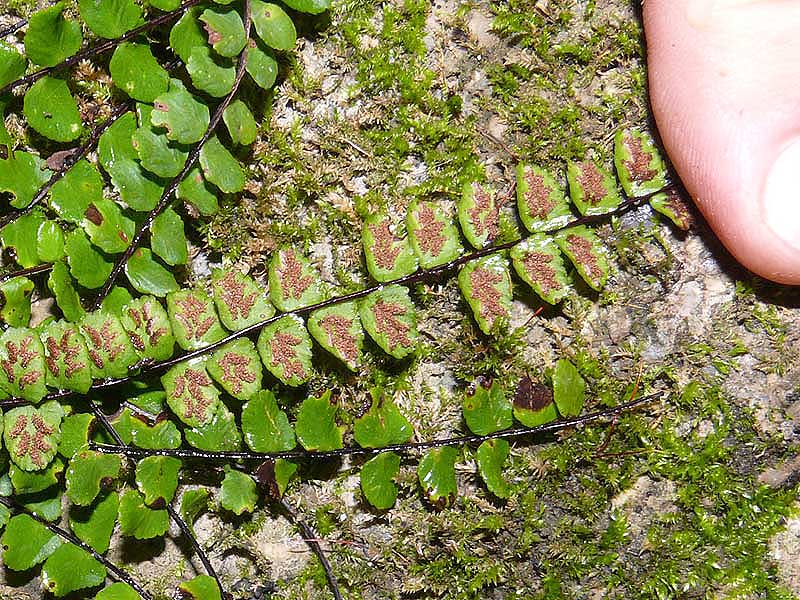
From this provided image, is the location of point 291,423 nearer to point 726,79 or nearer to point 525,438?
point 525,438


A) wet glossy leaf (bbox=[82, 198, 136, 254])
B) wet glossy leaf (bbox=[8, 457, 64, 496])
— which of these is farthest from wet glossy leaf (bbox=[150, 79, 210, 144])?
wet glossy leaf (bbox=[8, 457, 64, 496])

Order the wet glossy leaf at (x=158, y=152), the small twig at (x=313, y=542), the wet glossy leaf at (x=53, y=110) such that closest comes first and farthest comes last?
the wet glossy leaf at (x=158, y=152) → the wet glossy leaf at (x=53, y=110) → the small twig at (x=313, y=542)

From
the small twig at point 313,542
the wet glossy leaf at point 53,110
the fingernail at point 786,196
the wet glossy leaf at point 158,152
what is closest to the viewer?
the fingernail at point 786,196

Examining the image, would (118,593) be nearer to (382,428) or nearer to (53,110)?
(382,428)

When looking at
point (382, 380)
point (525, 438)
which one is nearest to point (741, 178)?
point (525, 438)

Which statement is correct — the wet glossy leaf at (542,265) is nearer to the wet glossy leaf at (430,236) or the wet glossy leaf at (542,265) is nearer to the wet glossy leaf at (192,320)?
the wet glossy leaf at (430,236)

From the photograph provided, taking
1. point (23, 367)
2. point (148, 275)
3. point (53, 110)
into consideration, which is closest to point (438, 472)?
point (148, 275)

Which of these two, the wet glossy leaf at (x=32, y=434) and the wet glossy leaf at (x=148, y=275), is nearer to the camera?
the wet glossy leaf at (x=32, y=434)

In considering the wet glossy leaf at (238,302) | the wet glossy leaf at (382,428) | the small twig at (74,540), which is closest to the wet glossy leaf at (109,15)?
the wet glossy leaf at (238,302)
